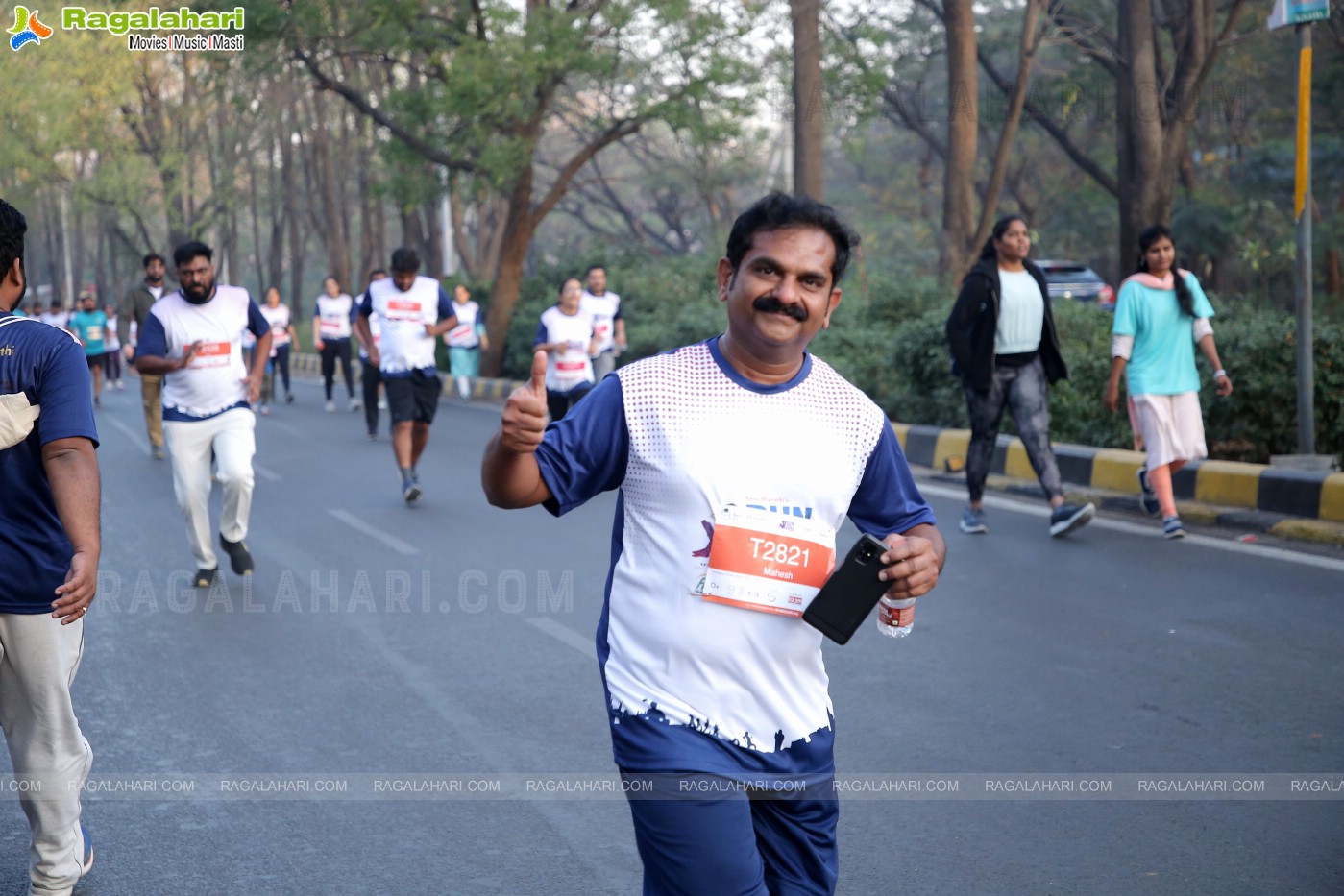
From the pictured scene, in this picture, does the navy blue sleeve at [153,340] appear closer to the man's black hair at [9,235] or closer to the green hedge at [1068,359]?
the man's black hair at [9,235]

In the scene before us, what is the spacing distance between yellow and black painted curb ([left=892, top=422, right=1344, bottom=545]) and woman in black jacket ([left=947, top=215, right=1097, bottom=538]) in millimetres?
1150

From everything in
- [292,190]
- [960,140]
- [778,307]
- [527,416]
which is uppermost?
[292,190]

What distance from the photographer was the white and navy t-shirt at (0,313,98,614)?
3758 mm

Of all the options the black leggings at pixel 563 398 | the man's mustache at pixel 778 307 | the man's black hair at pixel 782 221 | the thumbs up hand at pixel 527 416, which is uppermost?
the man's black hair at pixel 782 221

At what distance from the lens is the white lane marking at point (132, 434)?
Result: 17228 millimetres

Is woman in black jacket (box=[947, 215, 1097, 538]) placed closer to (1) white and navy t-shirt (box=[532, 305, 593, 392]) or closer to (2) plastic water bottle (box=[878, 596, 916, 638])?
(1) white and navy t-shirt (box=[532, 305, 593, 392])

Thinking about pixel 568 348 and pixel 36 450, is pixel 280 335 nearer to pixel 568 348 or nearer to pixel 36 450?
pixel 568 348

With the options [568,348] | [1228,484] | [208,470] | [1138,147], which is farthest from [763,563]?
[1138,147]

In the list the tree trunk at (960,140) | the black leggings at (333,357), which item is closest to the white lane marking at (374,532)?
the tree trunk at (960,140)

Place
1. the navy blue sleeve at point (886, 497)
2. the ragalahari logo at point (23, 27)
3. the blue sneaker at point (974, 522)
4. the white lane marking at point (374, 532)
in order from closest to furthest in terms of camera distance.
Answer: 1. the navy blue sleeve at point (886, 497)
2. the white lane marking at point (374, 532)
3. the blue sneaker at point (974, 522)
4. the ragalahari logo at point (23, 27)

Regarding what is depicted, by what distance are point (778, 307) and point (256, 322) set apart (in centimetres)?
673

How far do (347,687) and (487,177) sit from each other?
1970 centimetres

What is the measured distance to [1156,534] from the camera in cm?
959

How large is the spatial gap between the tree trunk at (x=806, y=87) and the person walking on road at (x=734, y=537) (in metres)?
16.4
